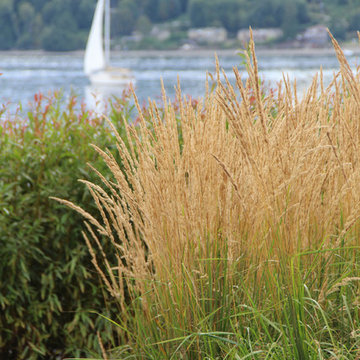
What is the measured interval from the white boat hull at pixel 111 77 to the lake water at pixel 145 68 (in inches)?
27.4

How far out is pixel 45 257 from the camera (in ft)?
9.43

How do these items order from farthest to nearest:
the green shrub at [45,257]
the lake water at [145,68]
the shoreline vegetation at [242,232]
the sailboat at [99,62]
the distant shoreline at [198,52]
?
the distant shoreline at [198,52] → the lake water at [145,68] → the sailboat at [99,62] → the green shrub at [45,257] → the shoreline vegetation at [242,232]

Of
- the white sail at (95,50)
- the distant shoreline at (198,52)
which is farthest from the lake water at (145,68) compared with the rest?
the white sail at (95,50)

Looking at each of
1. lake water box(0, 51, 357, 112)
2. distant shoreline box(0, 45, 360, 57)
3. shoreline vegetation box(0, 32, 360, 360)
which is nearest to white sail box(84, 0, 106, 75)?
lake water box(0, 51, 357, 112)

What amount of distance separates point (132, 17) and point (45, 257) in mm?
73582

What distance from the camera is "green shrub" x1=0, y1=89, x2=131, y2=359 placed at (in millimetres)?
2854

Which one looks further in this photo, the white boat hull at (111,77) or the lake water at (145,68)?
the lake water at (145,68)

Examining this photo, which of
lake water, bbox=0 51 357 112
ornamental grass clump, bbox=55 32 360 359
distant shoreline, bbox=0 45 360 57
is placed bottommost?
lake water, bbox=0 51 357 112

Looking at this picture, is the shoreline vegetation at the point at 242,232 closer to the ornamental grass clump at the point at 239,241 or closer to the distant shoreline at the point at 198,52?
the ornamental grass clump at the point at 239,241

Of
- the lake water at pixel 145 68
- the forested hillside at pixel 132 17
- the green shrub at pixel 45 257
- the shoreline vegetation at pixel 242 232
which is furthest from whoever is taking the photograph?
the forested hillside at pixel 132 17

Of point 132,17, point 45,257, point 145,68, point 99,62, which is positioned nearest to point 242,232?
point 45,257

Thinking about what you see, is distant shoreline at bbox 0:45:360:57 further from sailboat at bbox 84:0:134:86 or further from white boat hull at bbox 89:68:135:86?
sailboat at bbox 84:0:134:86

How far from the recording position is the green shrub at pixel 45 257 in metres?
2.85

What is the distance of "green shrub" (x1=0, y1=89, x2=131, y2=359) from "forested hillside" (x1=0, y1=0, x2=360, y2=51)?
2374 inches
